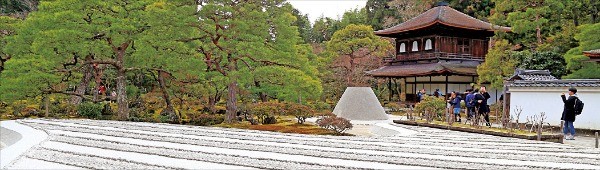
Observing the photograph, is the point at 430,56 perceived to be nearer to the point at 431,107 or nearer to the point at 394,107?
the point at 394,107

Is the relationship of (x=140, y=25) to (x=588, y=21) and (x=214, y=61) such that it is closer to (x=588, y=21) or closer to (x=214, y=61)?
(x=214, y=61)

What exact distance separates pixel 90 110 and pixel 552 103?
569 inches

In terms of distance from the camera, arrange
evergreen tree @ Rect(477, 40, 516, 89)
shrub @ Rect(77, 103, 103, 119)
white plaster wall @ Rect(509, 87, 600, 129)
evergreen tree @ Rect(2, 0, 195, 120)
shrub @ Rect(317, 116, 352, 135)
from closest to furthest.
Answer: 1. shrub @ Rect(317, 116, 352, 135)
2. white plaster wall @ Rect(509, 87, 600, 129)
3. evergreen tree @ Rect(2, 0, 195, 120)
4. shrub @ Rect(77, 103, 103, 119)
5. evergreen tree @ Rect(477, 40, 516, 89)

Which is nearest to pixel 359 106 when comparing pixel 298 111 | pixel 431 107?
pixel 431 107

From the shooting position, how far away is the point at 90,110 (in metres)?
17.2

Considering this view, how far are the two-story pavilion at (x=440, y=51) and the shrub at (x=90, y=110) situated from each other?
54.5 ft

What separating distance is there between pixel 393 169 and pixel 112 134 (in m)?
6.46

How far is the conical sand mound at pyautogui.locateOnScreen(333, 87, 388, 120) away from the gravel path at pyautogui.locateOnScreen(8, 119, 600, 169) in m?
5.72

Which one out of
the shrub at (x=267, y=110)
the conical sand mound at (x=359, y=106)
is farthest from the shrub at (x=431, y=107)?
the shrub at (x=267, y=110)

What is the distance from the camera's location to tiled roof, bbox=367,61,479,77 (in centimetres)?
2647

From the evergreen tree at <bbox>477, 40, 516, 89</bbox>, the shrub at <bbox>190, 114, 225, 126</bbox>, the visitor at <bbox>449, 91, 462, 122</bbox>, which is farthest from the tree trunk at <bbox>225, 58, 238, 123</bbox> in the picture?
the evergreen tree at <bbox>477, 40, 516, 89</bbox>

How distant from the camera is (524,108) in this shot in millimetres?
15031

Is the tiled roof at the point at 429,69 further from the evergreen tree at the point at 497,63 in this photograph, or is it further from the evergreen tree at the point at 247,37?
the evergreen tree at the point at 247,37

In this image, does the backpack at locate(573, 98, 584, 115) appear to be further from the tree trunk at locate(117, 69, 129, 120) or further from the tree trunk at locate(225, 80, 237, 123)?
the tree trunk at locate(117, 69, 129, 120)
